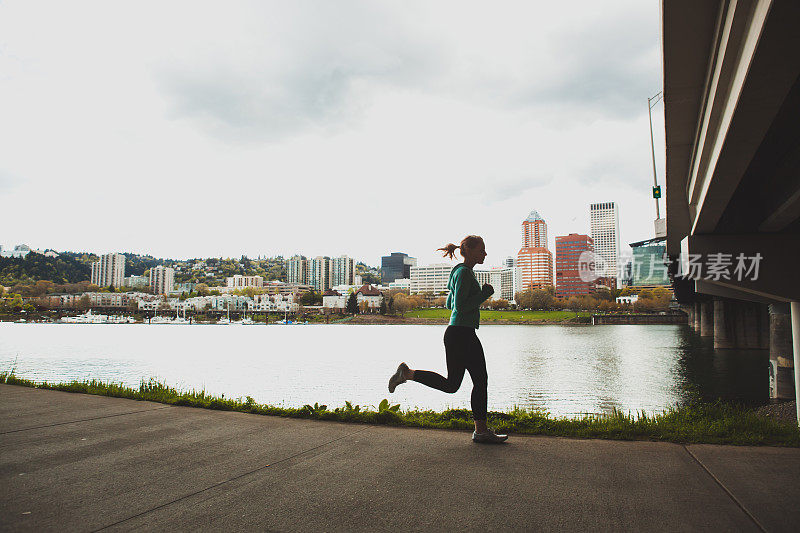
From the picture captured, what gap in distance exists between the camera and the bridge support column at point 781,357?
1811 cm

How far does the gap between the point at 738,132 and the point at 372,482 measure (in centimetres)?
568

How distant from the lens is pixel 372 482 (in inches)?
149

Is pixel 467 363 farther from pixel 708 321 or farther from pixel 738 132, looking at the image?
pixel 708 321

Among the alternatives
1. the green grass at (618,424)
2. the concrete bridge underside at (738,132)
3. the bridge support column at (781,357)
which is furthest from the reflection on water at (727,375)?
the green grass at (618,424)

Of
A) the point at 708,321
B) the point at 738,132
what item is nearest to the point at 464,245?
the point at 738,132

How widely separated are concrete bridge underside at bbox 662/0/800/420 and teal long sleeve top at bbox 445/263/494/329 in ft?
10.1

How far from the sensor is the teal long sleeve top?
513 centimetres

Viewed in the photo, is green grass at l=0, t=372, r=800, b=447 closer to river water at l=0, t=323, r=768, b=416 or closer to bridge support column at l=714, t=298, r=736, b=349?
river water at l=0, t=323, r=768, b=416

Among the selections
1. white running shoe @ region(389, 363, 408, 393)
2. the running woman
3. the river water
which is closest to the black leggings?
the running woman

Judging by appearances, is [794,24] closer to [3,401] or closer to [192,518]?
[192,518]

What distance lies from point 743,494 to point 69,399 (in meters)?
8.87

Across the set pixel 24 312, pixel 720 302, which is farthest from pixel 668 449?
pixel 24 312

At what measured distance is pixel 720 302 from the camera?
46.0 metres

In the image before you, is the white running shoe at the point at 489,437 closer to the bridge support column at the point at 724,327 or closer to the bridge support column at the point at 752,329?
the bridge support column at the point at 752,329
